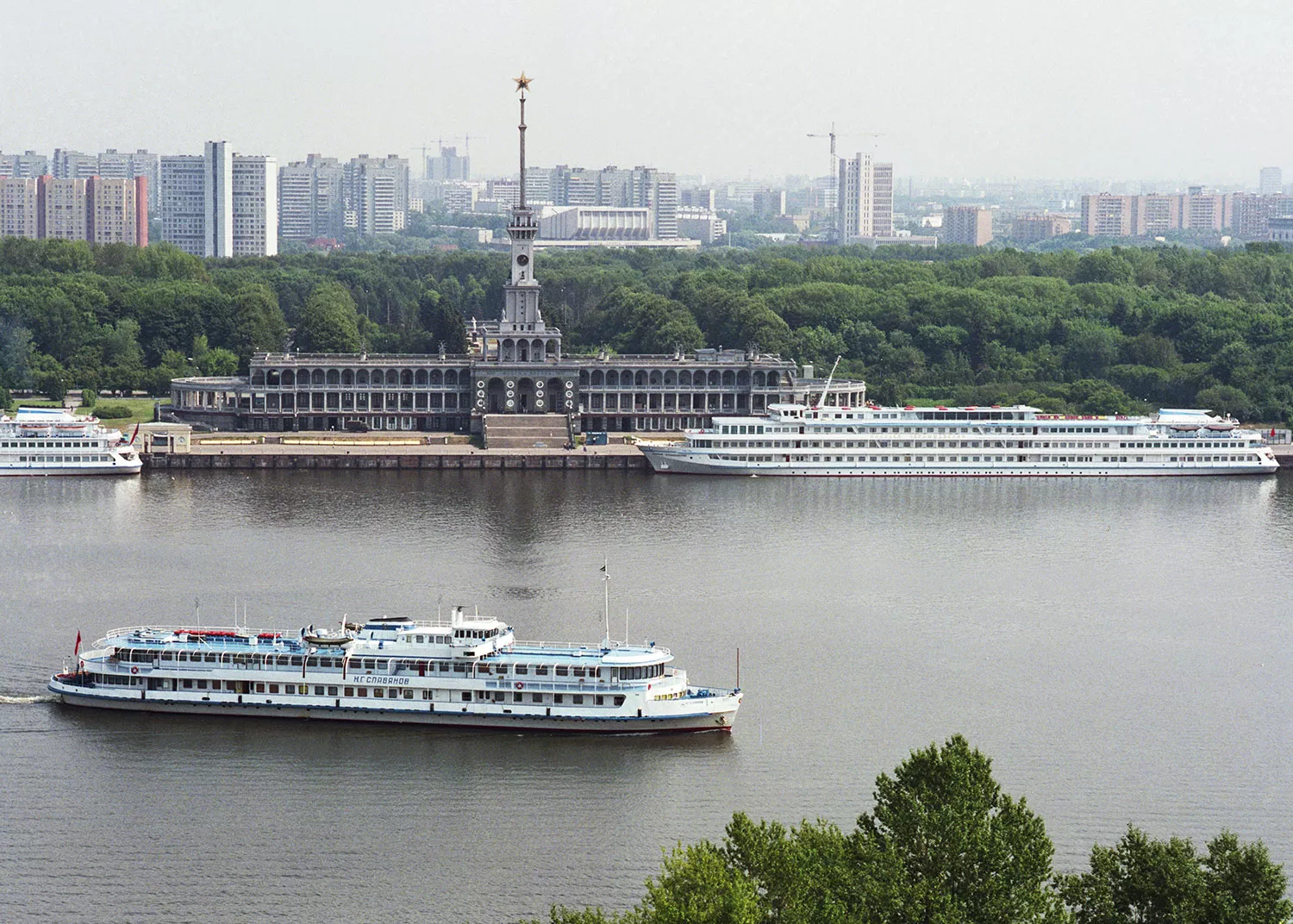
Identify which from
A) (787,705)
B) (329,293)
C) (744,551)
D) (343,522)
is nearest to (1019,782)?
(787,705)

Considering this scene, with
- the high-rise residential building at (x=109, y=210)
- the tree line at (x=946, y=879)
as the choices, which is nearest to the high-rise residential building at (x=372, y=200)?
the high-rise residential building at (x=109, y=210)

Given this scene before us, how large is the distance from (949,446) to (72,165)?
466ft

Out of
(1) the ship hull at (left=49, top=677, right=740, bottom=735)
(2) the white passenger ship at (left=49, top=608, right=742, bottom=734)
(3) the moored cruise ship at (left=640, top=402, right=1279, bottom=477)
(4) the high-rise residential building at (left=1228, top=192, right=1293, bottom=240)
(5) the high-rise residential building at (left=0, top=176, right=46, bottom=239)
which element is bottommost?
(1) the ship hull at (left=49, top=677, right=740, bottom=735)

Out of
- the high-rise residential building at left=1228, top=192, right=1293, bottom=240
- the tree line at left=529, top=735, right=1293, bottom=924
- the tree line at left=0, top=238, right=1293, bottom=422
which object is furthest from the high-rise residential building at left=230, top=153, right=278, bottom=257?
the tree line at left=529, top=735, right=1293, bottom=924

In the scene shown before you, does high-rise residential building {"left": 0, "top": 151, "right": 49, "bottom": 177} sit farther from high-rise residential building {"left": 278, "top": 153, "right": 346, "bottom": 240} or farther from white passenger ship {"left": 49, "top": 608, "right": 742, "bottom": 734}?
white passenger ship {"left": 49, "top": 608, "right": 742, "bottom": 734}

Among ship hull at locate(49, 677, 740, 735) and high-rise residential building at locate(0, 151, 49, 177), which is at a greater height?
high-rise residential building at locate(0, 151, 49, 177)

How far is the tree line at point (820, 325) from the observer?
7350 cm

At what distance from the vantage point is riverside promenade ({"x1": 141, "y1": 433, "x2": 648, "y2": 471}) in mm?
60094

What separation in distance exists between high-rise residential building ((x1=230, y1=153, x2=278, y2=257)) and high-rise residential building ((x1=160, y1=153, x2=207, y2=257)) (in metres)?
2.32

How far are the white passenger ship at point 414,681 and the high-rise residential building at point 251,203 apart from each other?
416 ft

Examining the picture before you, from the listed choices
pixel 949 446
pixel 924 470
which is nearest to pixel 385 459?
pixel 924 470

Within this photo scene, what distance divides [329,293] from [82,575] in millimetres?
48385

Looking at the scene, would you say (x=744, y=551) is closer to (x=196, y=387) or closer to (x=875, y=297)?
(x=196, y=387)

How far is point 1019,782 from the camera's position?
1089 inches
